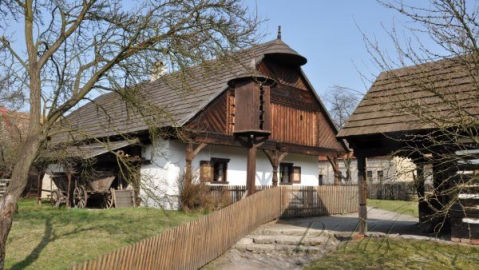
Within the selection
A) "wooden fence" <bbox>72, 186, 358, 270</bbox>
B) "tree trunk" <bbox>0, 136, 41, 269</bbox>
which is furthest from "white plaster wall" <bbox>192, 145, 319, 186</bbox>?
"tree trunk" <bbox>0, 136, 41, 269</bbox>

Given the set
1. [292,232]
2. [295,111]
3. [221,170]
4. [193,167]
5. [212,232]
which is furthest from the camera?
[295,111]

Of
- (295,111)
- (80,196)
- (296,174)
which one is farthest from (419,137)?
(296,174)

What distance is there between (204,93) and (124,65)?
390 inches

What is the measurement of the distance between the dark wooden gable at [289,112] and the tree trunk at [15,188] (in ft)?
35.8

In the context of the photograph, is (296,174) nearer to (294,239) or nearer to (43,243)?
(294,239)

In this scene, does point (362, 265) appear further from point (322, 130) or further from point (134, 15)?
point (322, 130)

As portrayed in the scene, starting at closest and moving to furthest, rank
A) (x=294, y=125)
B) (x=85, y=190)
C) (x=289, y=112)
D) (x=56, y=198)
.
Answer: (x=85, y=190), (x=56, y=198), (x=289, y=112), (x=294, y=125)

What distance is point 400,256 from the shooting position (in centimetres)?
836

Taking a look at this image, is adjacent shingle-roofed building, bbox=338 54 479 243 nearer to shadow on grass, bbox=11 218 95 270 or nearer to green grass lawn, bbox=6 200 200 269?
green grass lawn, bbox=6 200 200 269

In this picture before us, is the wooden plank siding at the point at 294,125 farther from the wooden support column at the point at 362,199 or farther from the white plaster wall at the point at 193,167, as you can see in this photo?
the wooden support column at the point at 362,199

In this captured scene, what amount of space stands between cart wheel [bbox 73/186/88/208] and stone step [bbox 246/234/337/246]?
8103 millimetres

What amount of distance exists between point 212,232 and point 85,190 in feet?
28.6

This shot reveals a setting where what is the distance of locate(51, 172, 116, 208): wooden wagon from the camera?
16125 millimetres

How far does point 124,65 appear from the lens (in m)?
7.68
